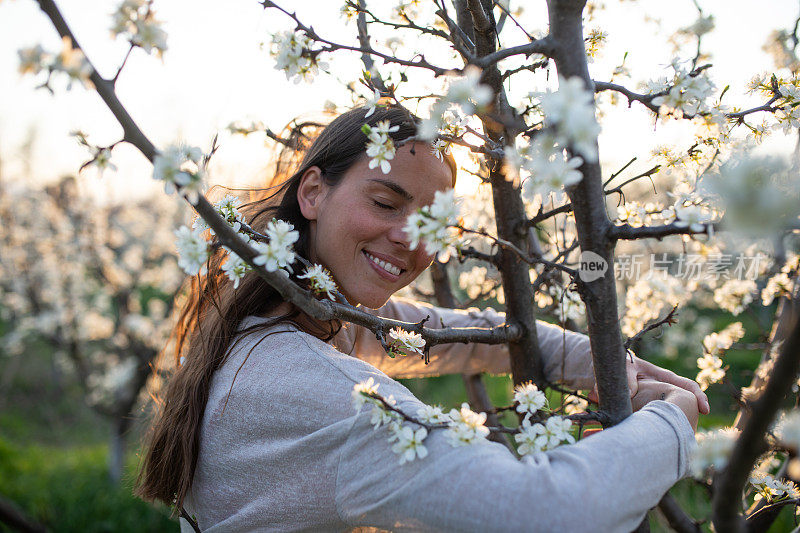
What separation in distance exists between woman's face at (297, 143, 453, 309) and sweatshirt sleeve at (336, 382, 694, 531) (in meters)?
0.59

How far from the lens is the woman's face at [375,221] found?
5.05 ft

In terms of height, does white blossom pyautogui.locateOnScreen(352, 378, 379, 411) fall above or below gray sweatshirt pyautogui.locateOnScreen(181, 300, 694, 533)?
above

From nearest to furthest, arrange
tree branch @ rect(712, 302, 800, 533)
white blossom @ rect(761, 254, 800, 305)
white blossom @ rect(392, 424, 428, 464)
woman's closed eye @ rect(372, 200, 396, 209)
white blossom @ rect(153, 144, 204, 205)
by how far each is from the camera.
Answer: tree branch @ rect(712, 302, 800, 533) → white blossom @ rect(153, 144, 204, 205) → white blossom @ rect(392, 424, 428, 464) → woman's closed eye @ rect(372, 200, 396, 209) → white blossom @ rect(761, 254, 800, 305)

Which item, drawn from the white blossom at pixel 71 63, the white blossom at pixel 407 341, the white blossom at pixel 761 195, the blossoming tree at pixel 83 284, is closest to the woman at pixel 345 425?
the white blossom at pixel 407 341

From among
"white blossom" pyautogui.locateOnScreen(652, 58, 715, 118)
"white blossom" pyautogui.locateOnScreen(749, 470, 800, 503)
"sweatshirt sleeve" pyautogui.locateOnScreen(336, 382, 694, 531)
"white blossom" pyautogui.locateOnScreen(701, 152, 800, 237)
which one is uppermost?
"white blossom" pyautogui.locateOnScreen(652, 58, 715, 118)

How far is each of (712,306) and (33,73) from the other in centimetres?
1031

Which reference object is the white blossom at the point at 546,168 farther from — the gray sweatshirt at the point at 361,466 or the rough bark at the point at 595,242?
the gray sweatshirt at the point at 361,466

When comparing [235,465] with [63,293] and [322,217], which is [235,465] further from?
[63,293]

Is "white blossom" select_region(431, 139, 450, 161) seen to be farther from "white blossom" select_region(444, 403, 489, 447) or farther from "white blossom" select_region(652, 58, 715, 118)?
"white blossom" select_region(444, 403, 489, 447)

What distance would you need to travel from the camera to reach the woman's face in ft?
5.05

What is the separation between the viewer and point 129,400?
5477 millimetres

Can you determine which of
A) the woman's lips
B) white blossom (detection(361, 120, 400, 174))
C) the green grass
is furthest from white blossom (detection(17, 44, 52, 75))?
the green grass

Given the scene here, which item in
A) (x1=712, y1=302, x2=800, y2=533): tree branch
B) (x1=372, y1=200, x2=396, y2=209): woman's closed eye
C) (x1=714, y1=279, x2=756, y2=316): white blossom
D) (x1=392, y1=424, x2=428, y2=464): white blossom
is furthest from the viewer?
(x1=714, y1=279, x2=756, y2=316): white blossom

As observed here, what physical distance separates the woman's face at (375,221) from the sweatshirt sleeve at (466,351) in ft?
1.38
